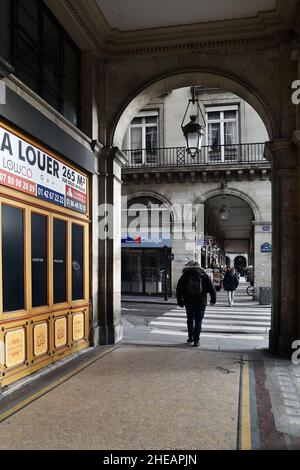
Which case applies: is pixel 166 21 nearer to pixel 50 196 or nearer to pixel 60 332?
pixel 50 196

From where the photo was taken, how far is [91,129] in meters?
8.16

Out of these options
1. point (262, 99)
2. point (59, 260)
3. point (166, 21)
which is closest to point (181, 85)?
point (166, 21)

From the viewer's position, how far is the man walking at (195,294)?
8.19 metres

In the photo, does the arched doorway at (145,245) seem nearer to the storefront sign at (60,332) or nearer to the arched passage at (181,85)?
the arched passage at (181,85)

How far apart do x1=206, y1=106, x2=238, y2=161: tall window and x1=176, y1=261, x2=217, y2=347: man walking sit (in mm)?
14131

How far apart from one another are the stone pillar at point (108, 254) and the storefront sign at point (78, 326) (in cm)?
66

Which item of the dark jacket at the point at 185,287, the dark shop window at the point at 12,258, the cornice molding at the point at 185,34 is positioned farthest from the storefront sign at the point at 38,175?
the cornice molding at the point at 185,34

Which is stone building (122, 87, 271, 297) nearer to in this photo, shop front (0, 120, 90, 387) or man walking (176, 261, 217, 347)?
man walking (176, 261, 217, 347)

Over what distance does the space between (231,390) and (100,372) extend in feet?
6.40

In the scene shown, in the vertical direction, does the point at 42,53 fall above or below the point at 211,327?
above

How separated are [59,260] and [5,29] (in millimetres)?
3511

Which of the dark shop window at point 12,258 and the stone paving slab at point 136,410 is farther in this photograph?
the dark shop window at point 12,258

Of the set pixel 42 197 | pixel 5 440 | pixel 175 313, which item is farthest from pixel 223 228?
pixel 5 440
